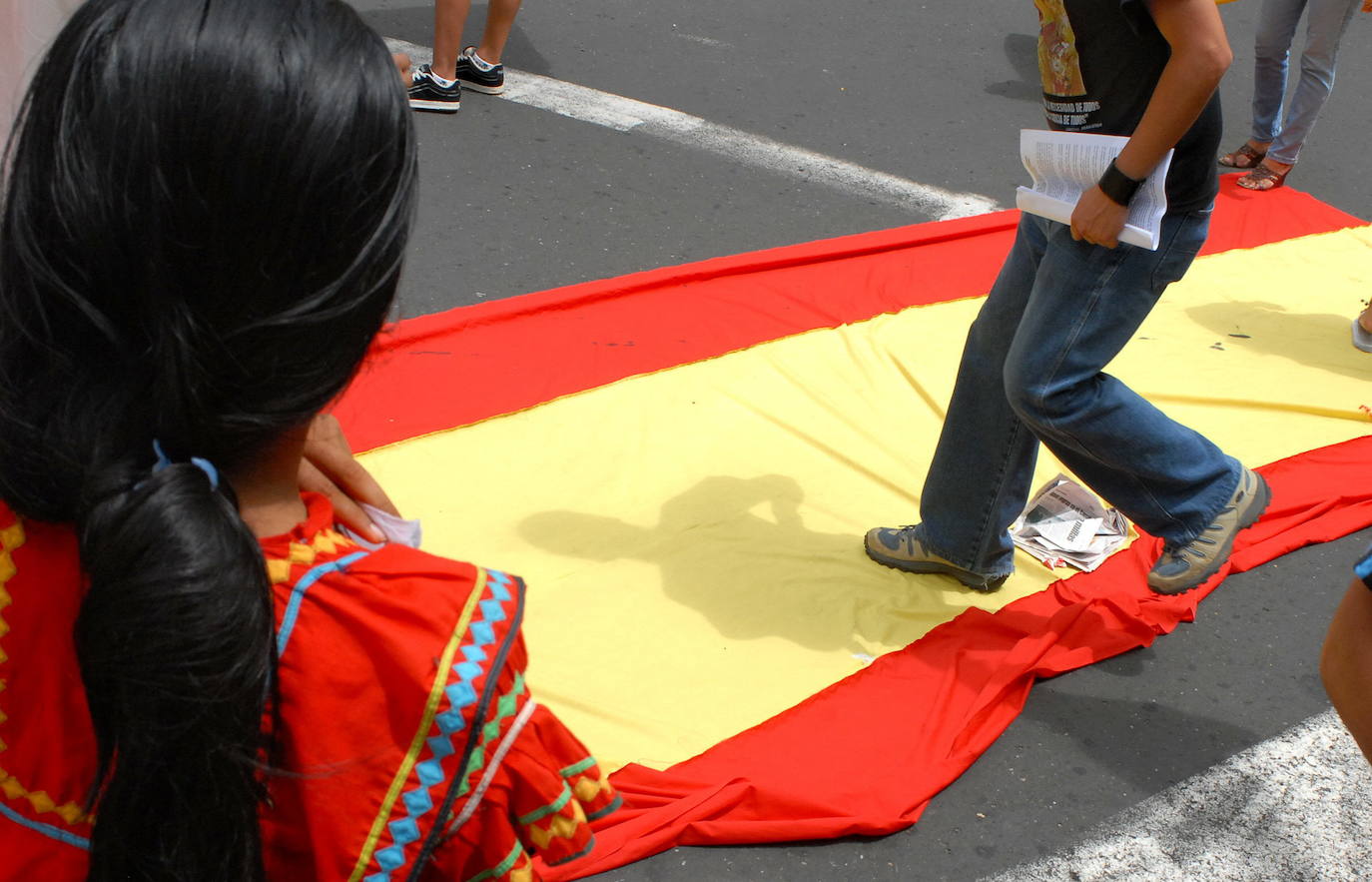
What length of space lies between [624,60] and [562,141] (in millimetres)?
1170

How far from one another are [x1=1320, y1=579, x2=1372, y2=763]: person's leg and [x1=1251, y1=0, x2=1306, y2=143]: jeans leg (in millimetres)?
5108

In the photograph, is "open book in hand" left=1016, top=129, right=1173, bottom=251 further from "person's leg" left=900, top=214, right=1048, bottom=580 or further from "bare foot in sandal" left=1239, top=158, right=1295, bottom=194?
"bare foot in sandal" left=1239, top=158, right=1295, bottom=194

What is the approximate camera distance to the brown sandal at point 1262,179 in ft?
17.6

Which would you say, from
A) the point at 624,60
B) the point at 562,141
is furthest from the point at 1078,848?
the point at 624,60

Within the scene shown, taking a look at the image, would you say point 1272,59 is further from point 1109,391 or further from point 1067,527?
point 1109,391

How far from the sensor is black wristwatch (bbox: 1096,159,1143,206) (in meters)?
2.22

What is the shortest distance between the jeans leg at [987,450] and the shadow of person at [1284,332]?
68.5 inches

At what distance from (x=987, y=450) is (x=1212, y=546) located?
0.48 m

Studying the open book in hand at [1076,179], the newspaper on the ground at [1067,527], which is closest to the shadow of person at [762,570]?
the newspaper on the ground at [1067,527]

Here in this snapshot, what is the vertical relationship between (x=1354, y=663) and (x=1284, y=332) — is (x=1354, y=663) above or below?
above

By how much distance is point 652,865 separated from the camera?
220 centimetres

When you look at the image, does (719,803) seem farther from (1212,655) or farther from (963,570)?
(1212,655)

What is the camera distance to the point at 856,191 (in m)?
5.17

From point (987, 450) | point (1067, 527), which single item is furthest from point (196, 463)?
point (1067, 527)
